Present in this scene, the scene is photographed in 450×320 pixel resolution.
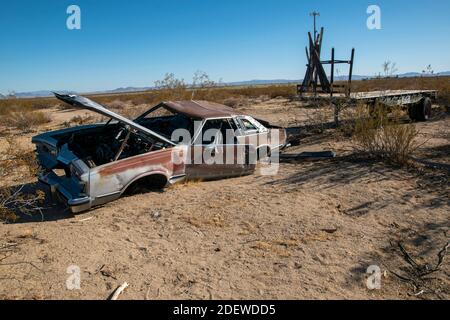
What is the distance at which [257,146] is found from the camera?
21.6 ft

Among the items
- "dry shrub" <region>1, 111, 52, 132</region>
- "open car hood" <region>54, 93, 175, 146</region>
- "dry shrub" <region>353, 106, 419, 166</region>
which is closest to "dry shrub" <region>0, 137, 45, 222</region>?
"open car hood" <region>54, 93, 175, 146</region>

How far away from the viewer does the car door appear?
5734mm

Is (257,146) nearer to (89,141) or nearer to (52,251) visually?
(89,141)

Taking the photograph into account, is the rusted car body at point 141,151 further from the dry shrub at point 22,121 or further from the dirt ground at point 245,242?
the dry shrub at point 22,121

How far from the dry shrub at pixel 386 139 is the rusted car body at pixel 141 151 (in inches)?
81.7

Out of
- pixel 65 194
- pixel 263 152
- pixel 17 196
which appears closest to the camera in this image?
pixel 65 194

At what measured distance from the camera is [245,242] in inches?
164

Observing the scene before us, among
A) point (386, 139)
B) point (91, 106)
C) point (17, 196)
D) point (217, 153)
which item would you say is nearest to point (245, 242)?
point (217, 153)

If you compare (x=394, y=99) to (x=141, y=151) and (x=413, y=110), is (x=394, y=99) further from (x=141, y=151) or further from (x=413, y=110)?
(x=141, y=151)

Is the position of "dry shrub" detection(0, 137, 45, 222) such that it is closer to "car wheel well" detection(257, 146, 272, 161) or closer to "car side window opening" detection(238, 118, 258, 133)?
"car side window opening" detection(238, 118, 258, 133)

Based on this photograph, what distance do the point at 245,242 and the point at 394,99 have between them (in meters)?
9.19
